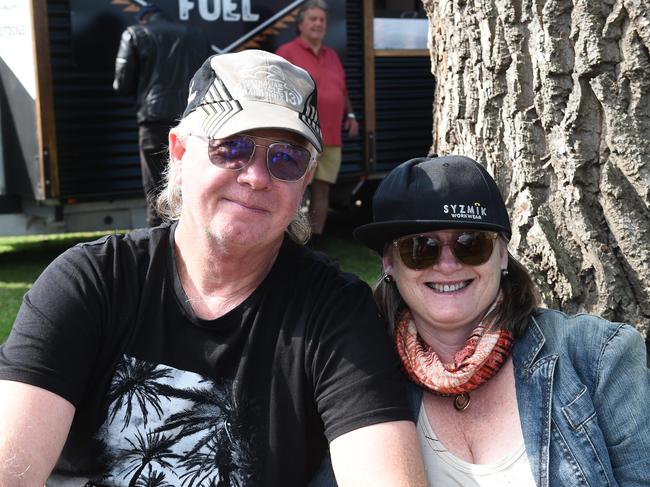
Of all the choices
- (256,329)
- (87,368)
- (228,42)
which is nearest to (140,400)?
(87,368)

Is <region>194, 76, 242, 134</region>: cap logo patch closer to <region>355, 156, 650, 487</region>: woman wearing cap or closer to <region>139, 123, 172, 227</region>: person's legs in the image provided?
<region>355, 156, 650, 487</region>: woman wearing cap

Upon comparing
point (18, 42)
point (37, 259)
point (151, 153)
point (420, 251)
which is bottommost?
point (37, 259)

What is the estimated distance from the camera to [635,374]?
1876mm

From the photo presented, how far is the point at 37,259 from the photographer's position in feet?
24.0

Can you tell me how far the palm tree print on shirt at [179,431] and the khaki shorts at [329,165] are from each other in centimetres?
473

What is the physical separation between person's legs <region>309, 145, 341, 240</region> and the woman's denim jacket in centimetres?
464

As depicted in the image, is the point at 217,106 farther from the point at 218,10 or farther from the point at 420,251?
the point at 218,10

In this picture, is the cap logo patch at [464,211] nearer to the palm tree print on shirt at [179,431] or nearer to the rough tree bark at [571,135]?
the rough tree bark at [571,135]

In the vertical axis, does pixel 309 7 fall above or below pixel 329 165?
above

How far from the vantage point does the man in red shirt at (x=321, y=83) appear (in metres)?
6.36

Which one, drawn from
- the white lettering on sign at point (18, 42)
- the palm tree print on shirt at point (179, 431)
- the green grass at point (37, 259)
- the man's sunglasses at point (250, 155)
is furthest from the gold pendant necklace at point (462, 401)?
the white lettering on sign at point (18, 42)

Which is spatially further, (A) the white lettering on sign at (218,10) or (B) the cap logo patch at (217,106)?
(A) the white lettering on sign at (218,10)

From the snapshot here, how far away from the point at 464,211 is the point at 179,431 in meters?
0.79

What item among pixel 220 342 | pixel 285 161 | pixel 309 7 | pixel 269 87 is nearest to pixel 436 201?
pixel 285 161
